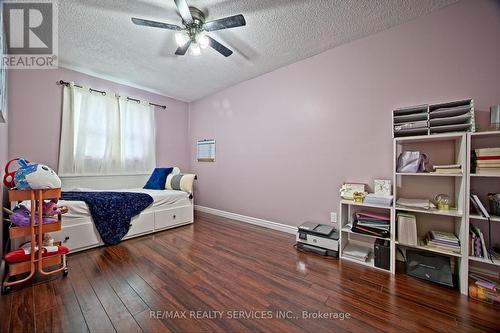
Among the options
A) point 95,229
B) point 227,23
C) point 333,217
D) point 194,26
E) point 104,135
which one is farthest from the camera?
point 104,135

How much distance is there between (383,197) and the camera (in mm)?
1871

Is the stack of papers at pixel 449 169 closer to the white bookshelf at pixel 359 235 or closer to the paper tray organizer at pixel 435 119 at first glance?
the paper tray organizer at pixel 435 119

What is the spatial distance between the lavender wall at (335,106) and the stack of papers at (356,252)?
41 centimetres

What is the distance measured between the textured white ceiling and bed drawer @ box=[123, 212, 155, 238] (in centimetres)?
217

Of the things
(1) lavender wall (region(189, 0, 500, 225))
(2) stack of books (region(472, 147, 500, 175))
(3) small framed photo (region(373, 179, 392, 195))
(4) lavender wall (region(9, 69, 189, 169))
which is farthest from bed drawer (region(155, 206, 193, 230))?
(2) stack of books (region(472, 147, 500, 175))

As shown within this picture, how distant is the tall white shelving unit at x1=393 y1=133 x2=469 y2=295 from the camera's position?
150 cm

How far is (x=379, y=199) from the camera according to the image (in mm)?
1880

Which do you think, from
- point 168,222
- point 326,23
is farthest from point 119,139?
point 326,23

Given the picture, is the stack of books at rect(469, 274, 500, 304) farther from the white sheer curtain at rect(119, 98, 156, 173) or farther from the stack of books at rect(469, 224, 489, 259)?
the white sheer curtain at rect(119, 98, 156, 173)

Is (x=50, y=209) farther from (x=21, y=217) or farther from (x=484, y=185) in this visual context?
(x=484, y=185)

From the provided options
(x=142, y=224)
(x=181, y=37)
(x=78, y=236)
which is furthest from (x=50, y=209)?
(x=181, y=37)

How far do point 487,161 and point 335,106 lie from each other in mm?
1381

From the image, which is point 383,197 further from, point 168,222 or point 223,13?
point 168,222

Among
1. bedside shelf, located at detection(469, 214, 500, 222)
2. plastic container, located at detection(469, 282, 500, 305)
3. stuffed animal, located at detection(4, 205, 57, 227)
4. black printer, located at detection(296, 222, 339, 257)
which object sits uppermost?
bedside shelf, located at detection(469, 214, 500, 222)
